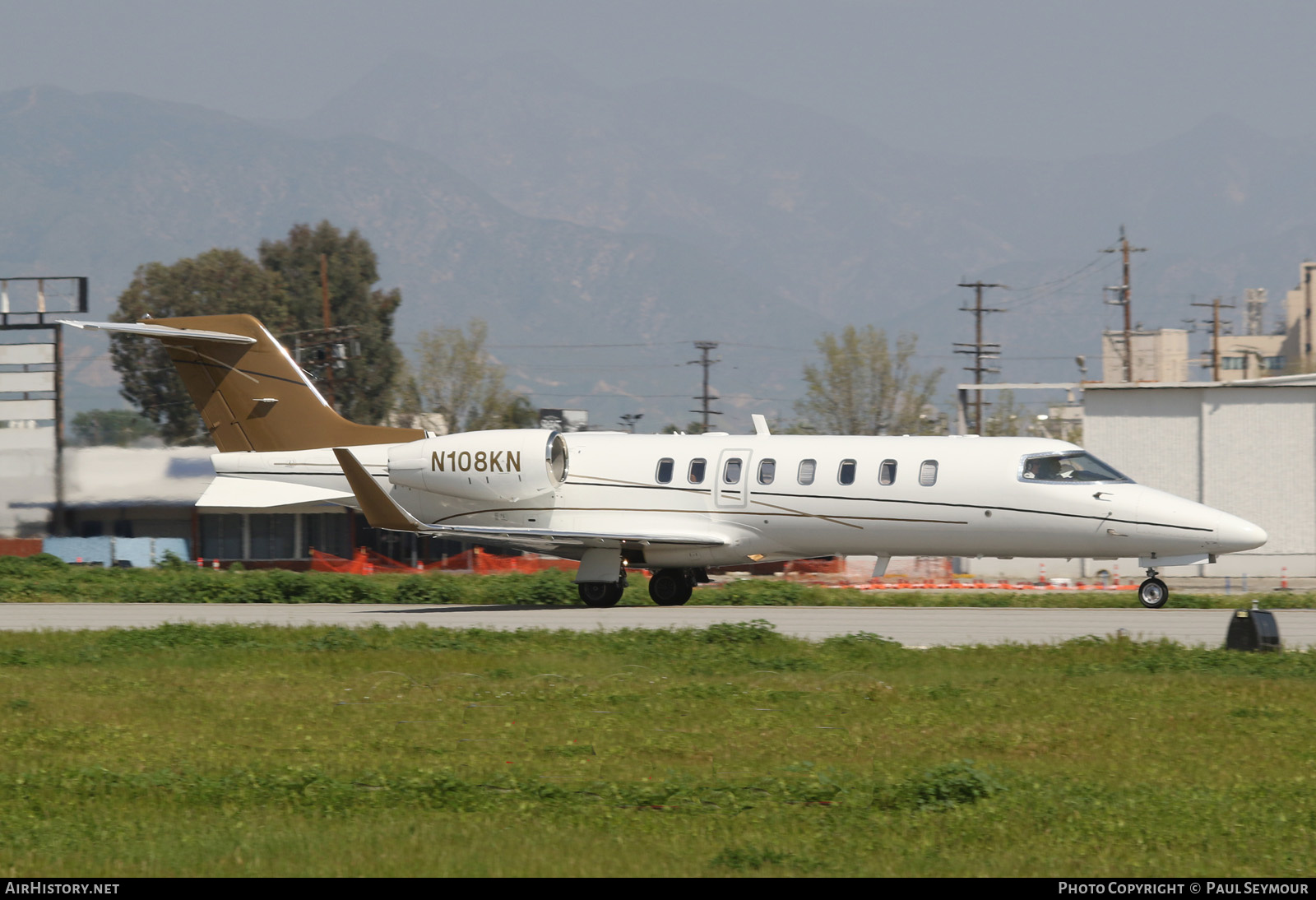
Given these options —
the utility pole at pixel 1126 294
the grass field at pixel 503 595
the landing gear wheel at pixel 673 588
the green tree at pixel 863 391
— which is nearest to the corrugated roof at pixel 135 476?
the grass field at pixel 503 595

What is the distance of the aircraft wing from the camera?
22.7 m

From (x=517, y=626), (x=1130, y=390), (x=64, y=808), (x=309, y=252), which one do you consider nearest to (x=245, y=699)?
(x=64, y=808)

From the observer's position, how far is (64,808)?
868cm

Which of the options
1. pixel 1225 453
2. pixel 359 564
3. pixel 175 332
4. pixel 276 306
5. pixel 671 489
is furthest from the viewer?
pixel 276 306

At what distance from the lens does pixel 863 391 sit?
80.9 meters

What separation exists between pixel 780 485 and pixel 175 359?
11.5 meters

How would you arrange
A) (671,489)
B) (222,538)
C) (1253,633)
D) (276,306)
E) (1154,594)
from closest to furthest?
(1253,633) < (1154,594) < (671,489) < (222,538) < (276,306)

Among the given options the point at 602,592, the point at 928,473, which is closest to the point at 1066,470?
the point at 928,473

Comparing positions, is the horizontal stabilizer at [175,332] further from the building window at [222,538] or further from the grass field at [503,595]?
the building window at [222,538]

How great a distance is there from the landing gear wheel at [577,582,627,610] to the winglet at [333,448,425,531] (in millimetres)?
3027

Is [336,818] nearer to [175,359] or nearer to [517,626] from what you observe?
[517,626]

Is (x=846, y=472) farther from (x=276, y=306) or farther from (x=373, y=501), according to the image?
(x=276, y=306)

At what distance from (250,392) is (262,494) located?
1.95 metres

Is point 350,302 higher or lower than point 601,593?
higher
